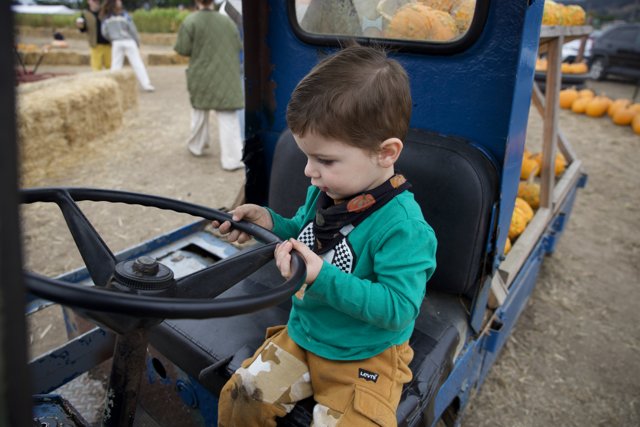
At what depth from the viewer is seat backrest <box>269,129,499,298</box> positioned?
1.69 metres

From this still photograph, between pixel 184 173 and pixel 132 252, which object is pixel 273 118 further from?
pixel 184 173

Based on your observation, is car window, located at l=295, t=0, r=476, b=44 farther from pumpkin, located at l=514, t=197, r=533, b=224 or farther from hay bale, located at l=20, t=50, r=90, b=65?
hay bale, located at l=20, t=50, r=90, b=65

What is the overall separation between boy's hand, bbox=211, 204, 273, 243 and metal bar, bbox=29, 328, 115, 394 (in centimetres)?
69

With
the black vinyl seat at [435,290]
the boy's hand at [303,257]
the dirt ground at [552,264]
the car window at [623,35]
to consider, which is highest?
the car window at [623,35]

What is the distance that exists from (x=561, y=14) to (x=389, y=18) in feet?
4.65

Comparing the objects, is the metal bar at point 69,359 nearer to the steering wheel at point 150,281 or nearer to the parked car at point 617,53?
the steering wheel at point 150,281

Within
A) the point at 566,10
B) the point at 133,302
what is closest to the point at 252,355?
the point at 133,302

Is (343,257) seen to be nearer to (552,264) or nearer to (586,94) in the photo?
(552,264)

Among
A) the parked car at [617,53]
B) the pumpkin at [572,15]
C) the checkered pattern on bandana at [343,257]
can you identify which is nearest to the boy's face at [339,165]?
the checkered pattern on bandana at [343,257]

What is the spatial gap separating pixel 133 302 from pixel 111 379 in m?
0.41

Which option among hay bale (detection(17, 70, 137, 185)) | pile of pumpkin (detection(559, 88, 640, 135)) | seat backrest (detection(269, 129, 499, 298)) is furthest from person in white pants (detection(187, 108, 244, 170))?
pile of pumpkin (detection(559, 88, 640, 135))

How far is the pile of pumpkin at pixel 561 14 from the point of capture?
103 inches

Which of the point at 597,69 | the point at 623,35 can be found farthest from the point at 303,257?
the point at 623,35

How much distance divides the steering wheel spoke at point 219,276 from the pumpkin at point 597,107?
8208 millimetres
